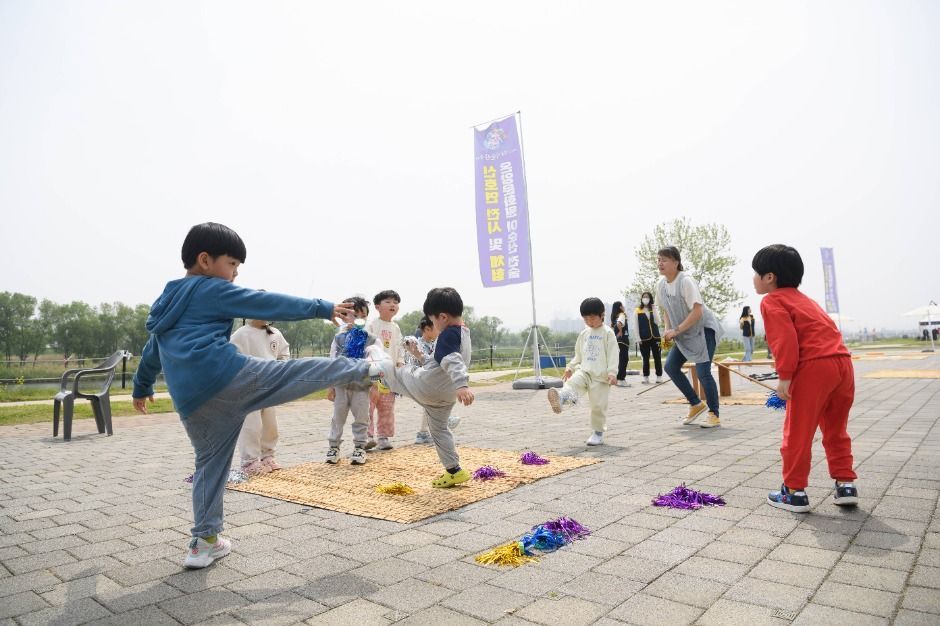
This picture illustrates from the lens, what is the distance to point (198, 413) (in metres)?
2.79

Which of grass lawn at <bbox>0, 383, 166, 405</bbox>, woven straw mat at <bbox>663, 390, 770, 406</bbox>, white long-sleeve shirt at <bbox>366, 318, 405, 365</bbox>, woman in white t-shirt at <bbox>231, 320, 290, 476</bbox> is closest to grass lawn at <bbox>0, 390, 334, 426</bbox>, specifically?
grass lawn at <bbox>0, 383, 166, 405</bbox>

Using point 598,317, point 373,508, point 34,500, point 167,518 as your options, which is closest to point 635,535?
point 373,508

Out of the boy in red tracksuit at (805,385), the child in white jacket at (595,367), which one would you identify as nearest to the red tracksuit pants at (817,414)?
the boy in red tracksuit at (805,385)

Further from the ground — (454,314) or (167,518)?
(454,314)

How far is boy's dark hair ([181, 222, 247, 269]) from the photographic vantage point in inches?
114

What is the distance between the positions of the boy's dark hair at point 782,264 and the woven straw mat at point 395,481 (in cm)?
212

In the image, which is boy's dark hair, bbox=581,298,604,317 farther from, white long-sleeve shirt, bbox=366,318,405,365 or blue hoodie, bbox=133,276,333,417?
blue hoodie, bbox=133,276,333,417

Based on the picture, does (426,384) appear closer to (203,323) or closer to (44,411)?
(203,323)

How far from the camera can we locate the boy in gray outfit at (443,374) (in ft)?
12.4

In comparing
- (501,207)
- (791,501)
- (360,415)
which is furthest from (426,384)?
(501,207)

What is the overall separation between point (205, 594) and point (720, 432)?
5.51 meters

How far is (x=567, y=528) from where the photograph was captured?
2986 millimetres

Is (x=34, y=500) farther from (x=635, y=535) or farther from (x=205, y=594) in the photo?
(x=635, y=535)

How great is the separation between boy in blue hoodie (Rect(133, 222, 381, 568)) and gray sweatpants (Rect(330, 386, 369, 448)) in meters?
2.50
